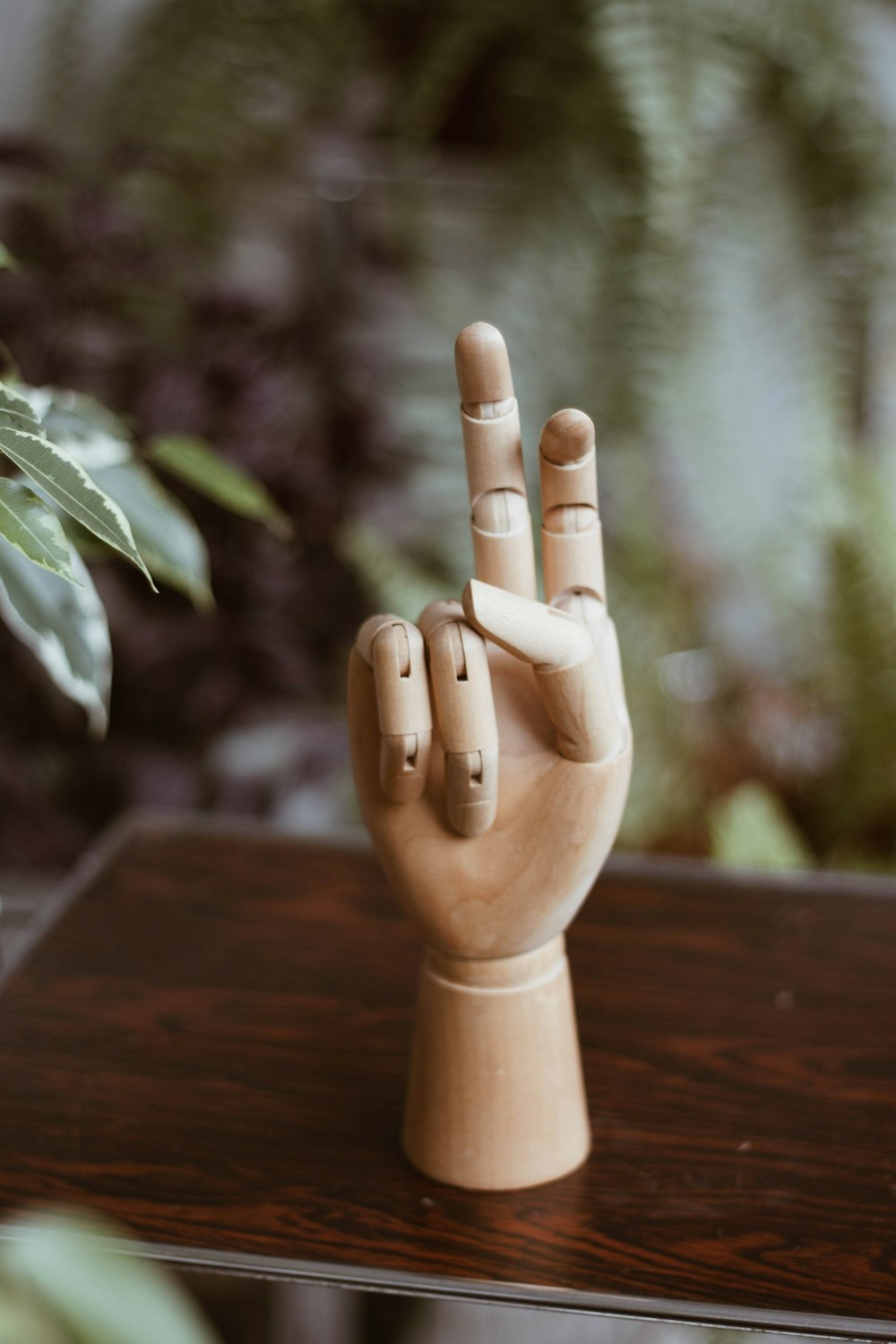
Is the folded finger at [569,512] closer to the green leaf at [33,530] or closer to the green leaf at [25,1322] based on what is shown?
the green leaf at [33,530]

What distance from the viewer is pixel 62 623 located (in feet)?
2.59

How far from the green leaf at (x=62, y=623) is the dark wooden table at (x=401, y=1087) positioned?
24 centimetres

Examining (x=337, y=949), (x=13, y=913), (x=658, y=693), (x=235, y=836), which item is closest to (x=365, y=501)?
(x=658, y=693)

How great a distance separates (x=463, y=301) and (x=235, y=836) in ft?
3.45

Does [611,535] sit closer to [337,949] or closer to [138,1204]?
[337,949]

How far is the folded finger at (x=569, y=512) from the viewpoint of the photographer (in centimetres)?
62

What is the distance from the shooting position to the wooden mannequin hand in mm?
604

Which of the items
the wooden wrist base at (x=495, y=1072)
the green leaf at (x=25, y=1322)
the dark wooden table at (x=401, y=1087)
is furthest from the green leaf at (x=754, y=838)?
the green leaf at (x=25, y=1322)

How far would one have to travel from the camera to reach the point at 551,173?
1748 mm

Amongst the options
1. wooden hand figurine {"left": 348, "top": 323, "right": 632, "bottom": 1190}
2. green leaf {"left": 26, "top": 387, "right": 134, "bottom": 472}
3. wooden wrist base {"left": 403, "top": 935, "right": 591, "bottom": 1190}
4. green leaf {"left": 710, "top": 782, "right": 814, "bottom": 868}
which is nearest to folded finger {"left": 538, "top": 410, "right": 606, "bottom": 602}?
wooden hand figurine {"left": 348, "top": 323, "right": 632, "bottom": 1190}

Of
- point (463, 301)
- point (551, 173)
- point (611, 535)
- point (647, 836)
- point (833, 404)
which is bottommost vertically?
point (647, 836)

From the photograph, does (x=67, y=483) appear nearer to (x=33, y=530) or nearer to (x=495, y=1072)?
(x=33, y=530)

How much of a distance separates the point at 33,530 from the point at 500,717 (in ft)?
0.81

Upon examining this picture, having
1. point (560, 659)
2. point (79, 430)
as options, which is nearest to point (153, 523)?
point (79, 430)
